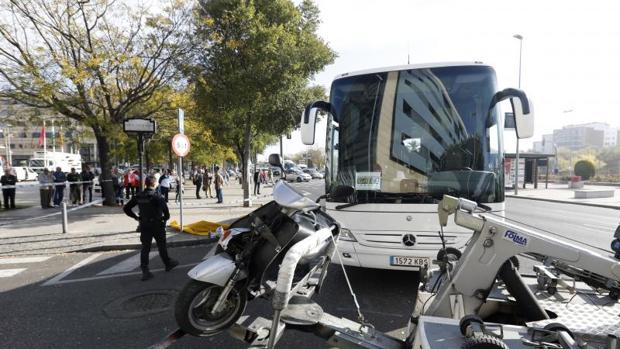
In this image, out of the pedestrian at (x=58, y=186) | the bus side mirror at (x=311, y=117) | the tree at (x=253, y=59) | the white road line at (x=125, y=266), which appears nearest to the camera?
the bus side mirror at (x=311, y=117)

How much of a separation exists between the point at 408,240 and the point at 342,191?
43.0 inches

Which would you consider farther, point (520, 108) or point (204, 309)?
point (520, 108)

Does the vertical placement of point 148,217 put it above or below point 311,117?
below

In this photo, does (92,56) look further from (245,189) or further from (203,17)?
(245,189)

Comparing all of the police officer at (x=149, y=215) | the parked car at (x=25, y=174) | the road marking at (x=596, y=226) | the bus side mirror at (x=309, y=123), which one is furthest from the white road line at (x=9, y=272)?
the parked car at (x=25, y=174)

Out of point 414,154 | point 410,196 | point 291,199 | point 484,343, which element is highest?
point 414,154

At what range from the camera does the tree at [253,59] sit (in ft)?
41.6

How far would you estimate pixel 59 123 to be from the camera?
1477 cm

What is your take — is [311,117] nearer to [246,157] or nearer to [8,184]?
[246,157]

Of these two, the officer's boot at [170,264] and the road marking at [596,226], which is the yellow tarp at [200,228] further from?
the road marking at [596,226]

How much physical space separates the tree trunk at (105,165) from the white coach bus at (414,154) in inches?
505

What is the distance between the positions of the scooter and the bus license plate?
1454mm

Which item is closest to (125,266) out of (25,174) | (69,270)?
(69,270)

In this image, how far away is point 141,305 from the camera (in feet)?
15.6
